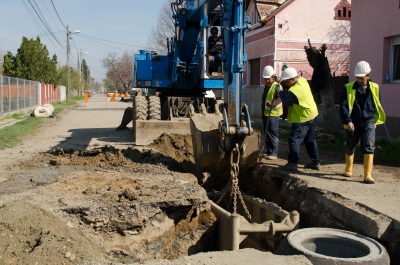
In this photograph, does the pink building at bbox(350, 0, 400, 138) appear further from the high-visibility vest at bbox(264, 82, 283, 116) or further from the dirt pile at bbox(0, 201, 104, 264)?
the dirt pile at bbox(0, 201, 104, 264)

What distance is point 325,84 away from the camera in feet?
46.5

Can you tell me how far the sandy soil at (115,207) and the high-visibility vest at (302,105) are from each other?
919mm

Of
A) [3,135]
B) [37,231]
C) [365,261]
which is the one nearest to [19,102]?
[3,135]

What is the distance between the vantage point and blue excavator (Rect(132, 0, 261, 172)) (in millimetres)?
6520

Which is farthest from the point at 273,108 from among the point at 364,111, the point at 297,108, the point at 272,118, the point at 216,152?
the point at 364,111

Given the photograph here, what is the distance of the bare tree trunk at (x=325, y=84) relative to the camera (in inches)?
543

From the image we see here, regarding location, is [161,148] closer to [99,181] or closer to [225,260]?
[99,181]

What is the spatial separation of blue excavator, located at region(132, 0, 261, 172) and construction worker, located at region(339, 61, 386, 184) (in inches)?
55.8

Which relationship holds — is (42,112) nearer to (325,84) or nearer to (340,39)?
(325,84)

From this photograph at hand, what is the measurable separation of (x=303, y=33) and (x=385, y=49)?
31.0 ft

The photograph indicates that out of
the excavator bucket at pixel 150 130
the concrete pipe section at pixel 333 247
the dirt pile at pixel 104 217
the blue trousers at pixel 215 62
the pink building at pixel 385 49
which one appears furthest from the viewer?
the pink building at pixel 385 49

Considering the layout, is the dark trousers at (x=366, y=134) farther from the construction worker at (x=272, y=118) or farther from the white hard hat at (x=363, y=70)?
the construction worker at (x=272, y=118)

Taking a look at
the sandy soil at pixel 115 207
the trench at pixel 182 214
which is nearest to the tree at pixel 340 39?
the sandy soil at pixel 115 207

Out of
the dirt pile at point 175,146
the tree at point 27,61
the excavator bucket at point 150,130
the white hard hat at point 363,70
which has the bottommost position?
the dirt pile at point 175,146
